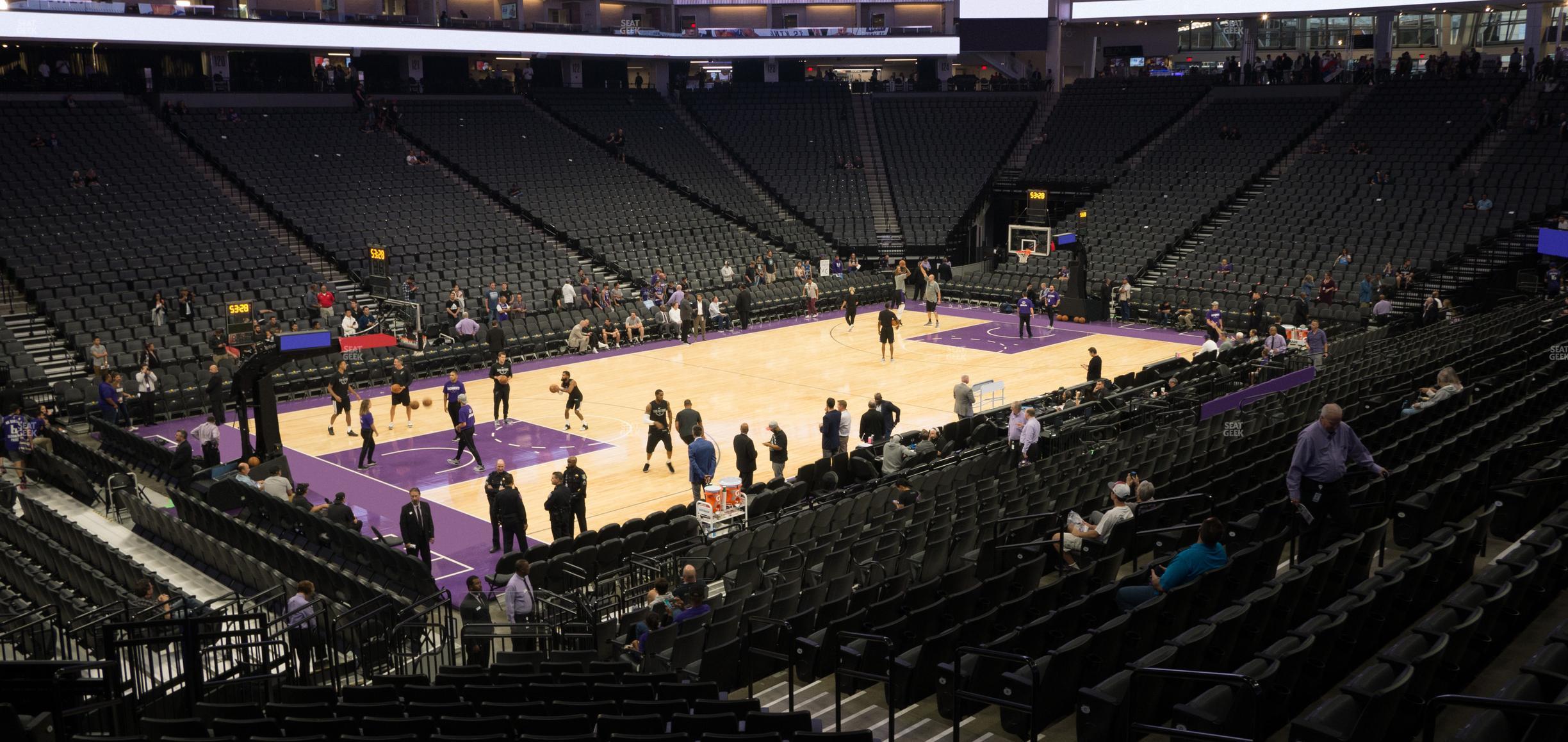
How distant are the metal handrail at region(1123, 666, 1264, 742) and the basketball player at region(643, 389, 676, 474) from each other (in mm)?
12410

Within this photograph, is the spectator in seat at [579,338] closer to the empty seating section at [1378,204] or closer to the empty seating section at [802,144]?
the empty seating section at [802,144]

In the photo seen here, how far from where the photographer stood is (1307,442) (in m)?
9.41

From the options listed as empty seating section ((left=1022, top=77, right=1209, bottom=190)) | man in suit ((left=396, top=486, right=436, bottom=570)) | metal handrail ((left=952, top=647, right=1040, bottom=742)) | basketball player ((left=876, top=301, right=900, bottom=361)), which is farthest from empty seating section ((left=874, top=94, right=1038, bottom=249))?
metal handrail ((left=952, top=647, right=1040, bottom=742))

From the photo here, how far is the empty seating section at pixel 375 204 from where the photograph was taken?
30484 mm

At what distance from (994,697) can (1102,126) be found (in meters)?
38.3

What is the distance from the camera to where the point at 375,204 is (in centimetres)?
3291

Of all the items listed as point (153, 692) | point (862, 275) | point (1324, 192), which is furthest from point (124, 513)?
point (1324, 192)

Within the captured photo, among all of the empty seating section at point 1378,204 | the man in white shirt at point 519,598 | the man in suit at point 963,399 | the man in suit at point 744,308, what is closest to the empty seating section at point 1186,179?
the empty seating section at point 1378,204

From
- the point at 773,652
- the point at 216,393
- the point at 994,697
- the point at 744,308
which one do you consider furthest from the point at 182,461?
the point at 744,308

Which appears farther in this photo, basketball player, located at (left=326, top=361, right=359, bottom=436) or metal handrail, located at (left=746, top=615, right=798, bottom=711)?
basketball player, located at (left=326, top=361, right=359, bottom=436)

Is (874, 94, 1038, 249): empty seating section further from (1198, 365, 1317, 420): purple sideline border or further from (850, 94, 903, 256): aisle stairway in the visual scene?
(1198, 365, 1317, 420): purple sideline border

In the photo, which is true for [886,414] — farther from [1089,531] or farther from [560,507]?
[1089,531]

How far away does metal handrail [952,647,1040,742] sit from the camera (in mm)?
6980

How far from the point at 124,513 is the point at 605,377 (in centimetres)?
1093
